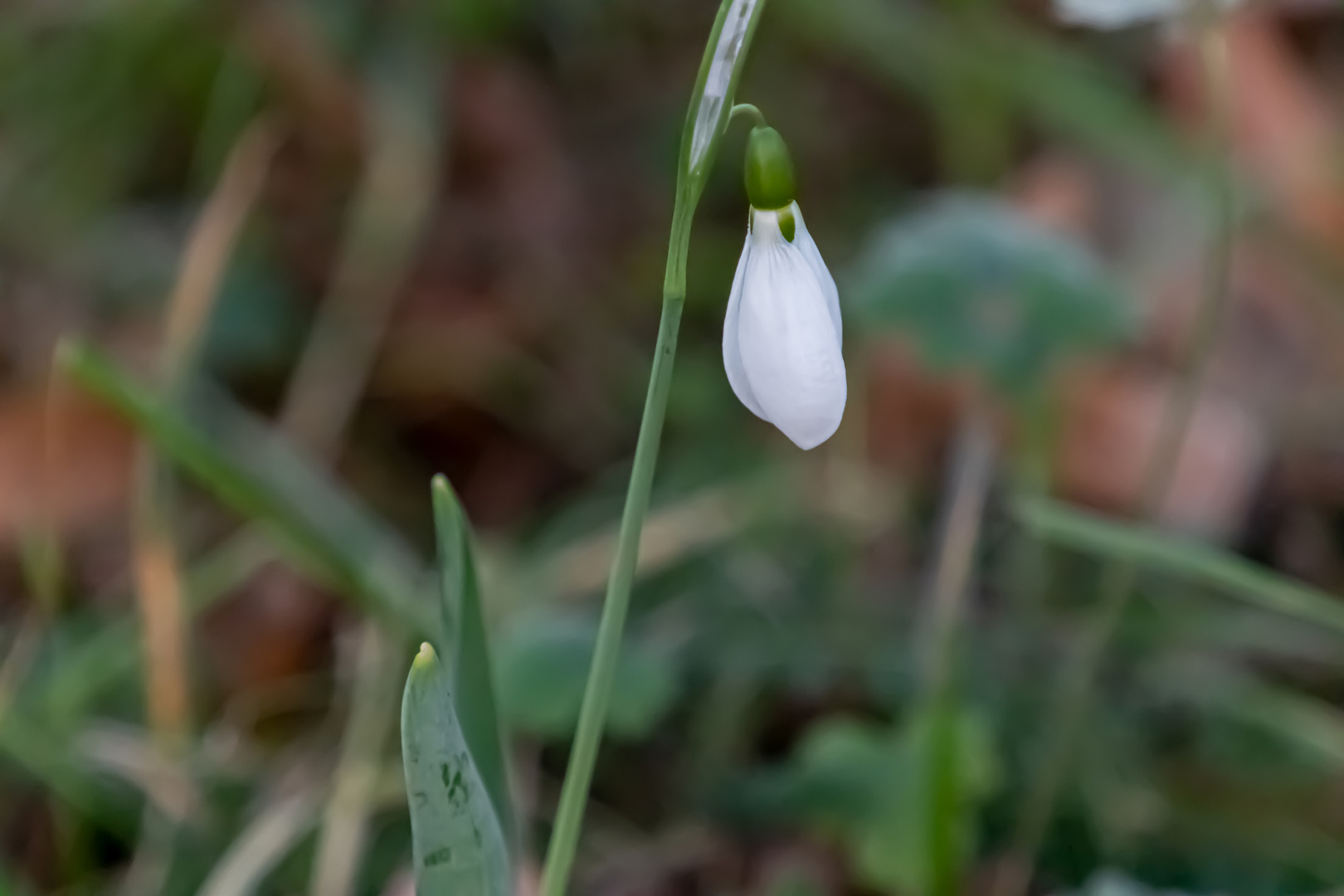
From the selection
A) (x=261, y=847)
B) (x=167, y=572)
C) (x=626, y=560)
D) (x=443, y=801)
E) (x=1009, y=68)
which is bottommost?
(x=261, y=847)

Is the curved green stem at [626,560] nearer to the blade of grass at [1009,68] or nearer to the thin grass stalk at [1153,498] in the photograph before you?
the thin grass stalk at [1153,498]

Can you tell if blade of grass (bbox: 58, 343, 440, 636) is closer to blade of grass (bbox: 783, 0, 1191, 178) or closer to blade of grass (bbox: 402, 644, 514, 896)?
blade of grass (bbox: 402, 644, 514, 896)

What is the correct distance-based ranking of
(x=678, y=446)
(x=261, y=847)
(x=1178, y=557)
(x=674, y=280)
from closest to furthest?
1. (x=674, y=280)
2. (x=1178, y=557)
3. (x=261, y=847)
4. (x=678, y=446)

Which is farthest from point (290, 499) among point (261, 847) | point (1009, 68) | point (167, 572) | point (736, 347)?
point (1009, 68)

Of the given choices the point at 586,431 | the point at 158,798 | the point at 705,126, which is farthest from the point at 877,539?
the point at 705,126

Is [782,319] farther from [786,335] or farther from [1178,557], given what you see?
[1178,557]

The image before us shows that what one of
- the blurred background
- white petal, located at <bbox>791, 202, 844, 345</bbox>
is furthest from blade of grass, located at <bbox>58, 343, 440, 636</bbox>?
white petal, located at <bbox>791, 202, 844, 345</bbox>

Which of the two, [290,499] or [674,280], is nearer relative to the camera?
[674,280]
